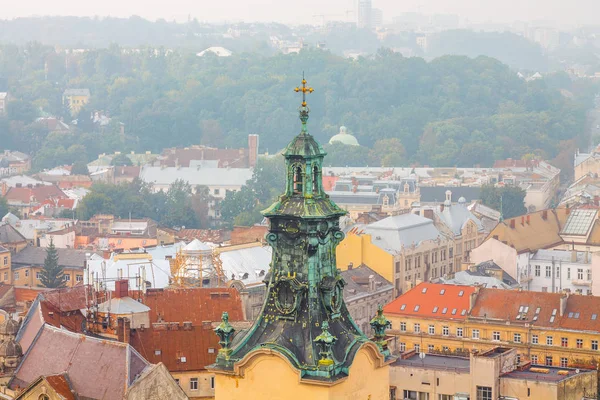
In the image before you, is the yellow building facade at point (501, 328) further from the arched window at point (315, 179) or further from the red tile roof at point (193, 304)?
the arched window at point (315, 179)

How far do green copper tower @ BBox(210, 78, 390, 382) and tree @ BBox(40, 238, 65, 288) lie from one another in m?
60.3

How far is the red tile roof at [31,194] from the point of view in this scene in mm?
119688

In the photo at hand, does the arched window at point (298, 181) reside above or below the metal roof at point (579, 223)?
above

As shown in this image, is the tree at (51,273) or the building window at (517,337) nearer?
the building window at (517,337)

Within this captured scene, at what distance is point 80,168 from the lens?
142 meters

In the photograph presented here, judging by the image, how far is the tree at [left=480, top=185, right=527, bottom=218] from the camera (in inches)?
4390

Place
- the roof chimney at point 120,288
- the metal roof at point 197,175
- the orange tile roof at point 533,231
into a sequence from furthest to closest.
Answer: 1. the metal roof at point 197,175
2. the orange tile roof at point 533,231
3. the roof chimney at point 120,288

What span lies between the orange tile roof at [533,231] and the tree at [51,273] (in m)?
20.6

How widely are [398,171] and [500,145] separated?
112ft

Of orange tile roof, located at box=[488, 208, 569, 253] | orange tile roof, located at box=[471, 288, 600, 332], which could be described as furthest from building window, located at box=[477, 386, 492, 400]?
orange tile roof, located at box=[488, 208, 569, 253]

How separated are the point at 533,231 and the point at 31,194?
47.3 m

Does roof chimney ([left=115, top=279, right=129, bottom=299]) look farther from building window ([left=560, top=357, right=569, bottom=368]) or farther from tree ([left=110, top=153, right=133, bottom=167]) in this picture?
tree ([left=110, top=153, right=133, bottom=167])

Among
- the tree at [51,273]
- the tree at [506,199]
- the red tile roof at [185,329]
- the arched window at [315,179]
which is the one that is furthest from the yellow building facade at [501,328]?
the tree at [506,199]

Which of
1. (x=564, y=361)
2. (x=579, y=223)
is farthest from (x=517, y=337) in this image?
(x=579, y=223)
